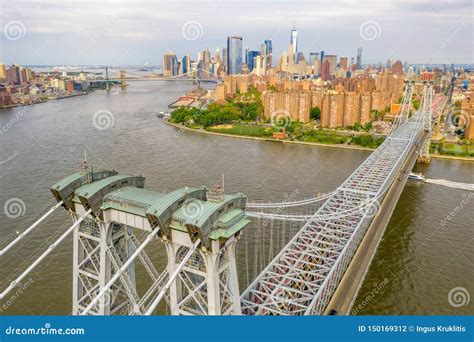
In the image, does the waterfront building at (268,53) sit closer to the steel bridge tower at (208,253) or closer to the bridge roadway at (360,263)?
the bridge roadway at (360,263)

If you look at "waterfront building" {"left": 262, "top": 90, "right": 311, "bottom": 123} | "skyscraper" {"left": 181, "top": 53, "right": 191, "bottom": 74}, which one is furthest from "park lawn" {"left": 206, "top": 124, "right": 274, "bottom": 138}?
"skyscraper" {"left": 181, "top": 53, "right": 191, "bottom": 74}

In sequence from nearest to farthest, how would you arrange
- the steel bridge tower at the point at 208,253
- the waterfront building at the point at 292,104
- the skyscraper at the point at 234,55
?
1. the steel bridge tower at the point at 208,253
2. the waterfront building at the point at 292,104
3. the skyscraper at the point at 234,55

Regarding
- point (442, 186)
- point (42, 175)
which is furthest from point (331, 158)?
point (42, 175)

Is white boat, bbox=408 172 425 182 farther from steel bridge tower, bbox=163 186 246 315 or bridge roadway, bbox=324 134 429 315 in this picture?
steel bridge tower, bbox=163 186 246 315

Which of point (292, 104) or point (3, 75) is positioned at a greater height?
point (3, 75)

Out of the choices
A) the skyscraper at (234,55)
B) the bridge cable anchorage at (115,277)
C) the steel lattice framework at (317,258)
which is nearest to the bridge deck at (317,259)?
the steel lattice framework at (317,258)

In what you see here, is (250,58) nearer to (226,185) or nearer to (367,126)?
(367,126)

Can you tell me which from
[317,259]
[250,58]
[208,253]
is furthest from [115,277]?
[250,58]
